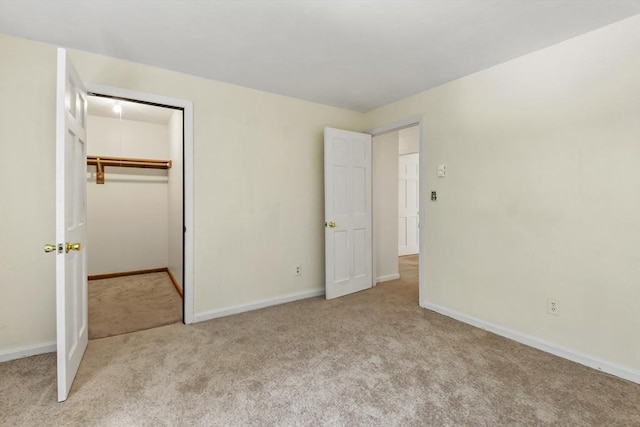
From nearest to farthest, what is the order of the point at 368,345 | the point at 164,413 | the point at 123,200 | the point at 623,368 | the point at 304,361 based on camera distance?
the point at 164,413, the point at 623,368, the point at 304,361, the point at 368,345, the point at 123,200

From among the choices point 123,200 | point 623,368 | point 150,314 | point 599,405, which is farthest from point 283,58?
point 123,200

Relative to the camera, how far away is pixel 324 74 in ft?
9.52

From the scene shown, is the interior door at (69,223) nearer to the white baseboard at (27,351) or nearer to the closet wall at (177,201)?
the white baseboard at (27,351)

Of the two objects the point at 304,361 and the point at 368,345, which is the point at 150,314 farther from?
the point at 368,345

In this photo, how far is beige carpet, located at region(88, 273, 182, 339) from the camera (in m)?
2.90

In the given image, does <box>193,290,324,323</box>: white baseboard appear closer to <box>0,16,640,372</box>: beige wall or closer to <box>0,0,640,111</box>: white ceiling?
<box>0,16,640,372</box>: beige wall

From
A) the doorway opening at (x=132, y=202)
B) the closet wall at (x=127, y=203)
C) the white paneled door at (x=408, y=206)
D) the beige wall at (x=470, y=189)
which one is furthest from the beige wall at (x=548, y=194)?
the closet wall at (x=127, y=203)

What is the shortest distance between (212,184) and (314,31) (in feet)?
5.61

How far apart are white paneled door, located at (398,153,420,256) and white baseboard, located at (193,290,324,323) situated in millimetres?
3341

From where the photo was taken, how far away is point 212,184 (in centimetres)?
307

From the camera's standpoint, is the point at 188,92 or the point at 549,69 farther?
the point at 188,92

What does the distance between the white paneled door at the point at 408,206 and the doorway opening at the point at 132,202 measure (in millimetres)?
4452

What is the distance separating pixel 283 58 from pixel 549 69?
6.94 ft

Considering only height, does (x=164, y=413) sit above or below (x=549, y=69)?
below
